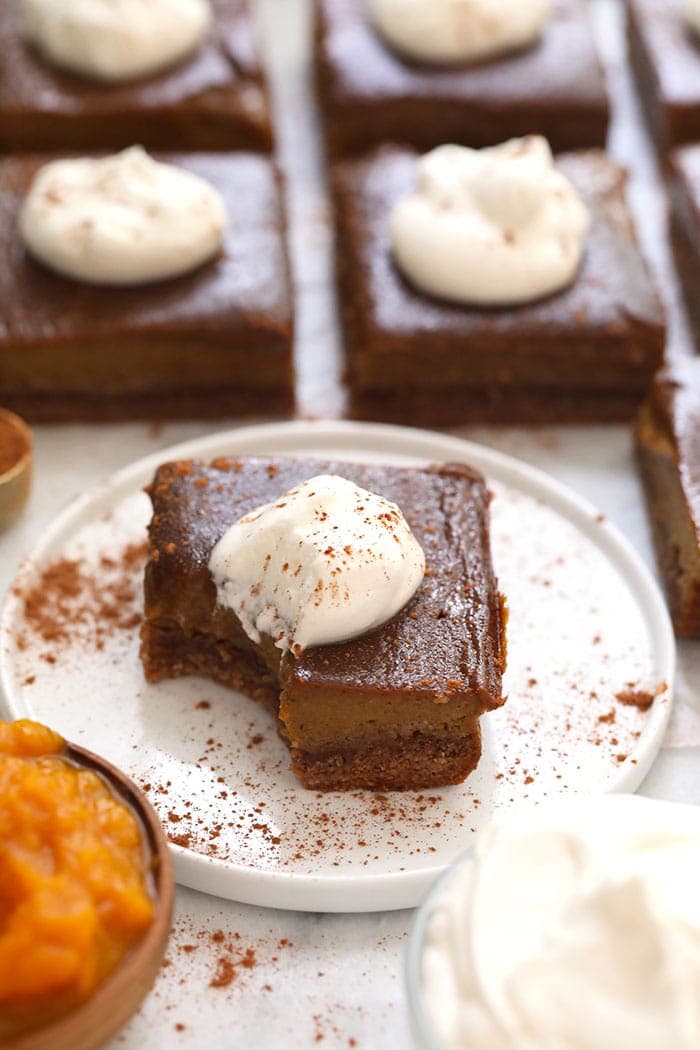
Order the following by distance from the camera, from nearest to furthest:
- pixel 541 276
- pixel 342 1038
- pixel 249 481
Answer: pixel 342 1038 < pixel 249 481 < pixel 541 276

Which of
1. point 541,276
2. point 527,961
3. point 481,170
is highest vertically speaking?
point 481,170

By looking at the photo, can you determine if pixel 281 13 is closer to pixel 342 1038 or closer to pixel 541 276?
pixel 541 276

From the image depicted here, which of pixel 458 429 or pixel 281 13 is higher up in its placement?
pixel 281 13

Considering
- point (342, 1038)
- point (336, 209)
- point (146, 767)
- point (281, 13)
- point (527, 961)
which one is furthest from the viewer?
point (281, 13)

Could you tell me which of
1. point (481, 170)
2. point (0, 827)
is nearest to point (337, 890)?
point (0, 827)

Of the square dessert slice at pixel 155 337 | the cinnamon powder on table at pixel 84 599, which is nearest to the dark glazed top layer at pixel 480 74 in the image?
the square dessert slice at pixel 155 337

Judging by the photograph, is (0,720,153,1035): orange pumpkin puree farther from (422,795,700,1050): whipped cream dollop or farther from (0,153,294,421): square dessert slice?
(0,153,294,421): square dessert slice

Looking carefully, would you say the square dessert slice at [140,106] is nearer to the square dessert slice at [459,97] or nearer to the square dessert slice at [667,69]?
the square dessert slice at [459,97]

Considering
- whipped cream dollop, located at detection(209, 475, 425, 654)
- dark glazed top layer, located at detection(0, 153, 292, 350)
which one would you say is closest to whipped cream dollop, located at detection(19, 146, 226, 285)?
dark glazed top layer, located at detection(0, 153, 292, 350)

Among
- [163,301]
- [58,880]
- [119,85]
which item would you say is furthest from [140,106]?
[58,880]
